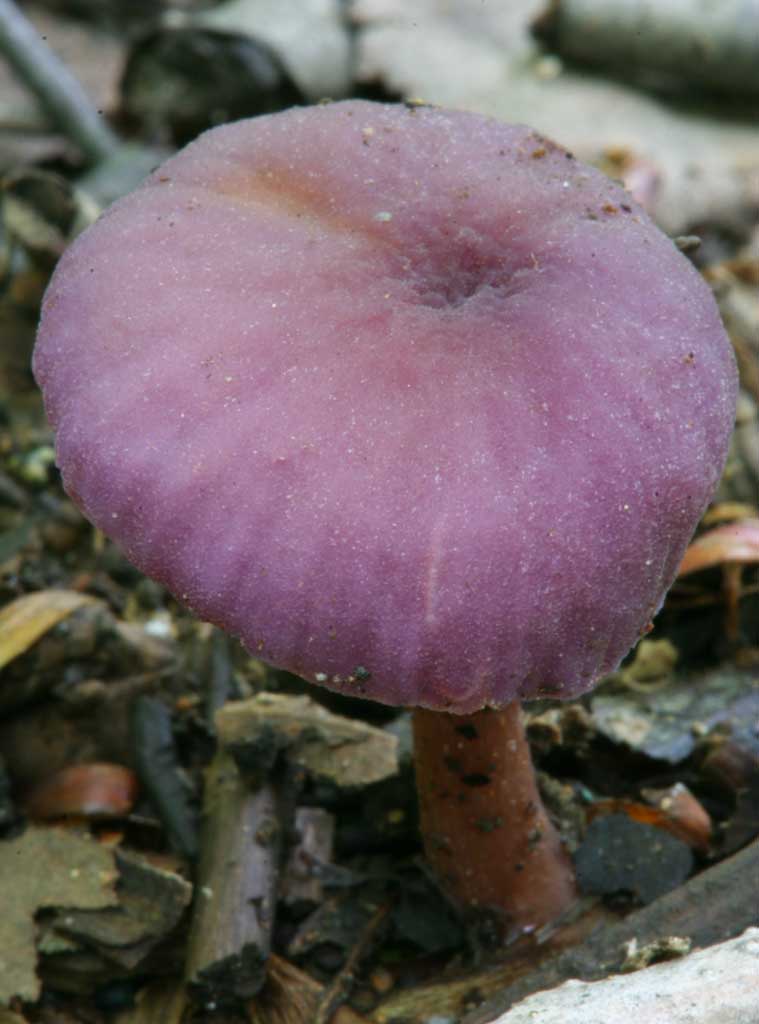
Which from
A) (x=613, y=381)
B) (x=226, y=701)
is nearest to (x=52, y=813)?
(x=226, y=701)

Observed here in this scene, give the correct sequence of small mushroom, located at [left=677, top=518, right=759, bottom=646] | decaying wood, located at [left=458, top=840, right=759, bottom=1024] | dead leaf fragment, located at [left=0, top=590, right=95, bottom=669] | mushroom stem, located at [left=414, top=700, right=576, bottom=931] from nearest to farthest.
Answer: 1. decaying wood, located at [left=458, top=840, right=759, bottom=1024]
2. mushroom stem, located at [left=414, top=700, right=576, bottom=931]
3. dead leaf fragment, located at [left=0, top=590, right=95, bottom=669]
4. small mushroom, located at [left=677, top=518, right=759, bottom=646]

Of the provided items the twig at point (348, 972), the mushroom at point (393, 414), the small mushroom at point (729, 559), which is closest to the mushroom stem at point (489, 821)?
the twig at point (348, 972)

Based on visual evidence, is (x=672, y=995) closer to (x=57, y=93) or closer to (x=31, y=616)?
(x=31, y=616)

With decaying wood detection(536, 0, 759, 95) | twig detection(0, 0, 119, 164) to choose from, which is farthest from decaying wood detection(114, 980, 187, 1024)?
decaying wood detection(536, 0, 759, 95)

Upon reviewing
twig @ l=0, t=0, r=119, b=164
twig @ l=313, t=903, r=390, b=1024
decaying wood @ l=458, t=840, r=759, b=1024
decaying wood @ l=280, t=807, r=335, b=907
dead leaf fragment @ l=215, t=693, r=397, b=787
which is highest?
twig @ l=0, t=0, r=119, b=164

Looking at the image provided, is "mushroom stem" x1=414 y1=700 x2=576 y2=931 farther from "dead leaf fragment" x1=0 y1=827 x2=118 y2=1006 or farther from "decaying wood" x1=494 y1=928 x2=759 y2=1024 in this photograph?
"dead leaf fragment" x1=0 y1=827 x2=118 y2=1006

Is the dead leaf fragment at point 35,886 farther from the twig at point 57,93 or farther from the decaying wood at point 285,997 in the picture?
the twig at point 57,93
